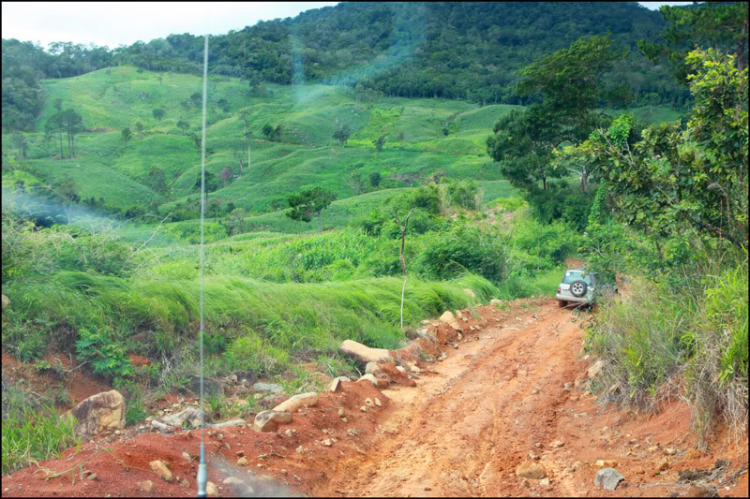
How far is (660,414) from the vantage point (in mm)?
3752

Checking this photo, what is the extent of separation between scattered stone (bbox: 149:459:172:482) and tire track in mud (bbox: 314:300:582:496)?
2.44ft

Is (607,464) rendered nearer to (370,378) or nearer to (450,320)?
(370,378)

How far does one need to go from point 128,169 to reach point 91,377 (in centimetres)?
644

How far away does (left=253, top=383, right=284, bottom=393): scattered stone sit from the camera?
480 centimetres

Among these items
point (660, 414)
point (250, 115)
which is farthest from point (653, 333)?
point (250, 115)

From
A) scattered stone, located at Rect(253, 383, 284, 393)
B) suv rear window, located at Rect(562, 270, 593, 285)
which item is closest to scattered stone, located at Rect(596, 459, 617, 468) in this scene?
scattered stone, located at Rect(253, 383, 284, 393)

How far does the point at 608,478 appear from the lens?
2.99 metres

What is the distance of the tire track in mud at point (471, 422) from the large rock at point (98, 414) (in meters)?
1.56

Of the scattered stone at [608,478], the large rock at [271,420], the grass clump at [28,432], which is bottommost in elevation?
the large rock at [271,420]

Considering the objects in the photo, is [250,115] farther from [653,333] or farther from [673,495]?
[673,495]

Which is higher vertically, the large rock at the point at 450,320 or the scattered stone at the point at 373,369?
the scattered stone at the point at 373,369

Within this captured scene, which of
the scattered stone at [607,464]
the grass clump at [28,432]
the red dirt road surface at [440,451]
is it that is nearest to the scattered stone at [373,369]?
the red dirt road surface at [440,451]

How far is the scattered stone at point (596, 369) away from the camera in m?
4.77

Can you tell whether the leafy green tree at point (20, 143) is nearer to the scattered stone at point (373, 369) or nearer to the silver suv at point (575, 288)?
the scattered stone at point (373, 369)
